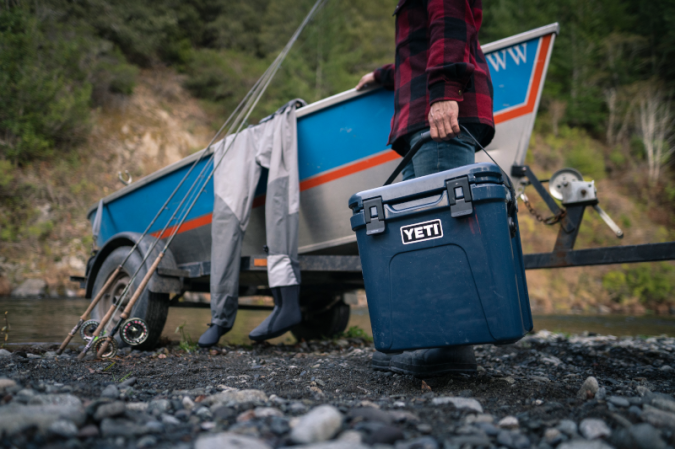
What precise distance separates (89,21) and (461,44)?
17.7 meters

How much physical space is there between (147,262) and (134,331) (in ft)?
1.49

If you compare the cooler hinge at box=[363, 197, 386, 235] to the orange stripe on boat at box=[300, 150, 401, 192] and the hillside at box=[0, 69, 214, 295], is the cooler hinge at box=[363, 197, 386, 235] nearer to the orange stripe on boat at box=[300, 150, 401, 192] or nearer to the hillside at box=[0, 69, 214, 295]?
the orange stripe on boat at box=[300, 150, 401, 192]

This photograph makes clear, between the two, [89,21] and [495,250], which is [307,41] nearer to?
[89,21]

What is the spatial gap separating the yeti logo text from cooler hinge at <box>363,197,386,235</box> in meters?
0.08

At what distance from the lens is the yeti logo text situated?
4.46 ft

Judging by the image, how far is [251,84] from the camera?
699 inches

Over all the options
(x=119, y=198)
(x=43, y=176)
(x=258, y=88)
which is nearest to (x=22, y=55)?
(x=43, y=176)

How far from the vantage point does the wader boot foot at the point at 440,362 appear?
165 cm

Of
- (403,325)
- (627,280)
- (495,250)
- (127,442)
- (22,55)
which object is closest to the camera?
(127,442)

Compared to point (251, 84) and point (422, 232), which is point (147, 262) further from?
point (251, 84)

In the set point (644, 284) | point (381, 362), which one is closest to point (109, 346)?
point (381, 362)

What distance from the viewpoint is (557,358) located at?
2416mm

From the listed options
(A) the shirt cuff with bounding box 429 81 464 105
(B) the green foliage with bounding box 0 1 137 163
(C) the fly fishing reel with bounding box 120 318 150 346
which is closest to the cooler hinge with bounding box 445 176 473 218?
(A) the shirt cuff with bounding box 429 81 464 105

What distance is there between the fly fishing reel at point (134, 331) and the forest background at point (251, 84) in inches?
310
